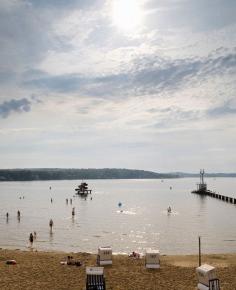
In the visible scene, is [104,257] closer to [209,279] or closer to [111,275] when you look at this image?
[111,275]

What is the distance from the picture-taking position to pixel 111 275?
23.2m

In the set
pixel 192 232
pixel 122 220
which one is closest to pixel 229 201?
pixel 122 220

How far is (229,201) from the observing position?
113938 millimetres

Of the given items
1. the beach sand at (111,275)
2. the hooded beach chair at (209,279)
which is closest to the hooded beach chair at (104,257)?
the beach sand at (111,275)

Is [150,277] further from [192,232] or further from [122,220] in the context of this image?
[122,220]

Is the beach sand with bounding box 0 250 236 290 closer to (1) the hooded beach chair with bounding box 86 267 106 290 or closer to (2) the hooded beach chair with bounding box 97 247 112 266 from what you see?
(2) the hooded beach chair with bounding box 97 247 112 266

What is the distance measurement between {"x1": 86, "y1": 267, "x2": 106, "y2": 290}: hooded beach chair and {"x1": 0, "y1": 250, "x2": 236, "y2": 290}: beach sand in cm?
192

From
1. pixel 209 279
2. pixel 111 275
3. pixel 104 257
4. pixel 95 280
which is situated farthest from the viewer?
pixel 104 257

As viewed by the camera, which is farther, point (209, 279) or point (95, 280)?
point (209, 279)

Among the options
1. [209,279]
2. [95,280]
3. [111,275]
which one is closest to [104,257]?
[111,275]

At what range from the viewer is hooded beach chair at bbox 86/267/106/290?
60.0ft

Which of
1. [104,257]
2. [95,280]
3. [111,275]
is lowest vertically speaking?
[111,275]

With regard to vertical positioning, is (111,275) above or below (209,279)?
below

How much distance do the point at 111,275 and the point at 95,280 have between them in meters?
4.96
